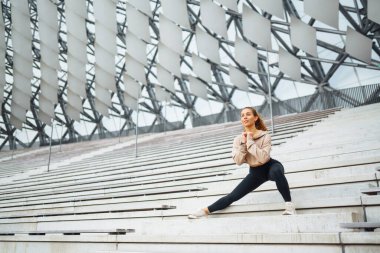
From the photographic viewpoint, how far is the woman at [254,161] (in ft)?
9.73

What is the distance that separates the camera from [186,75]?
27.6m

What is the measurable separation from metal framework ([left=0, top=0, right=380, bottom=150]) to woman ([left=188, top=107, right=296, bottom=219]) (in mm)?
10331

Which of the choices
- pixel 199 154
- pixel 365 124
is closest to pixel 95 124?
pixel 199 154

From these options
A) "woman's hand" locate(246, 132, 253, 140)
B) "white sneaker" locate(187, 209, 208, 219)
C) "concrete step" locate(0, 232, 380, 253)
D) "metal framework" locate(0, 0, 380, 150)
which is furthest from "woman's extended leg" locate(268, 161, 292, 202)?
"metal framework" locate(0, 0, 380, 150)

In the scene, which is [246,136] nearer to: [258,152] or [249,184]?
[258,152]

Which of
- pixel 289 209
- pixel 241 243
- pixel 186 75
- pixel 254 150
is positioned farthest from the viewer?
pixel 186 75

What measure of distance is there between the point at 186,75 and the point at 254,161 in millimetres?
24908

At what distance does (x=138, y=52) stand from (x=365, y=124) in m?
18.0

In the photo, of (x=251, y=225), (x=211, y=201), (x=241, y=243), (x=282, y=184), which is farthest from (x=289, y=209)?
(x=211, y=201)

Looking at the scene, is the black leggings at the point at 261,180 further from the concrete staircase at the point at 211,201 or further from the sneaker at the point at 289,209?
the concrete staircase at the point at 211,201

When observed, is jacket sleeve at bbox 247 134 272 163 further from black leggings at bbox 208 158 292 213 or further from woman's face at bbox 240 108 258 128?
woman's face at bbox 240 108 258 128

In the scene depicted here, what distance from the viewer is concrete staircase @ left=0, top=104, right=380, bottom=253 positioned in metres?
2.66

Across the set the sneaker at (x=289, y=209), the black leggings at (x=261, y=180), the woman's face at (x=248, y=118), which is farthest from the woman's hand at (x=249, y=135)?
the sneaker at (x=289, y=209)

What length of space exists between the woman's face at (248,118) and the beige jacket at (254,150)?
14cm
